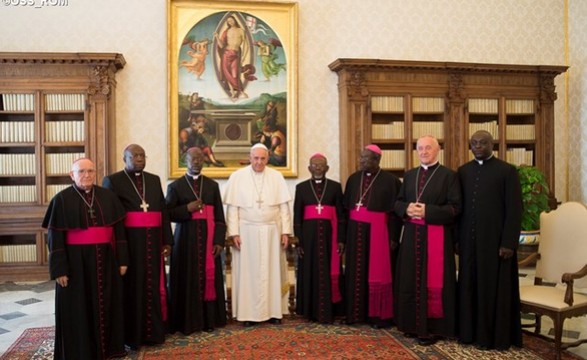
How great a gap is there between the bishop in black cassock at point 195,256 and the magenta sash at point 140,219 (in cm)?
37

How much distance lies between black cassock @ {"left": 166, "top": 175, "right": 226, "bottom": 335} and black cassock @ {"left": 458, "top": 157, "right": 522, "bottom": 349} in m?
2.23

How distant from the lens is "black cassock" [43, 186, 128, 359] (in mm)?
4137

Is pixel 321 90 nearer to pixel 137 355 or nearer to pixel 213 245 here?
pixel 213 245

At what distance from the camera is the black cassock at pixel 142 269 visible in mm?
4766

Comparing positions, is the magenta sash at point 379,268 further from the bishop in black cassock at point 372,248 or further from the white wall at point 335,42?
the white wall at point 335,42

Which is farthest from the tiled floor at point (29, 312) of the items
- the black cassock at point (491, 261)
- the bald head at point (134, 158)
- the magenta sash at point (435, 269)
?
the bald head at point (134, 158)

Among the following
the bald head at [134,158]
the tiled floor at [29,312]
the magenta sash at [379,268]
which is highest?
the bald head at [134,158]

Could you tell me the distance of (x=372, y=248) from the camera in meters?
5.40

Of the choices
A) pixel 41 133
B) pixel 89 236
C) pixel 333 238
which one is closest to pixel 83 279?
pixel 89 236

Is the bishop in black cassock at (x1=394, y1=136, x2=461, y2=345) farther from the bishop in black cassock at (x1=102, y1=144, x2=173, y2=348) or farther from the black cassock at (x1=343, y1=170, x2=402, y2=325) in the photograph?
the bishop in black cassock at (x1=102, y1=144, x2=173, y2=348)

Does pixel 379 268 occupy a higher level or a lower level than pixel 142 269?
lower

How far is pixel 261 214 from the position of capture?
18.1 ft

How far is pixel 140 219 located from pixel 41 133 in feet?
11.7

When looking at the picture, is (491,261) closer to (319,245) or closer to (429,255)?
(429,255)
